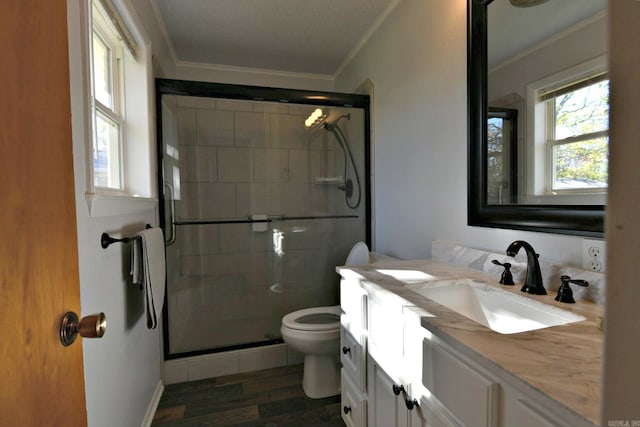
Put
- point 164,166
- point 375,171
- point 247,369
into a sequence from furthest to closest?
point 375,171, point 247,369, point 164,166

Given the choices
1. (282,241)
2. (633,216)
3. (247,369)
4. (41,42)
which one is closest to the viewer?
(633,216)

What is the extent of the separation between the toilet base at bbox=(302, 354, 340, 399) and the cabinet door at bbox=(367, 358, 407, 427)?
66 cm

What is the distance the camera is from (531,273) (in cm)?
101

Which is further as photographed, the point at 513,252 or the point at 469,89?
the point at 469,89

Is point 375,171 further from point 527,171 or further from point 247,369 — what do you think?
point 247,369

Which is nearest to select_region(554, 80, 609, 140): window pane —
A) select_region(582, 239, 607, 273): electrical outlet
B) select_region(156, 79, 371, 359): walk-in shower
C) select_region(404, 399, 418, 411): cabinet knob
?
select_region(582, 239, 607, 273): electrical outlet

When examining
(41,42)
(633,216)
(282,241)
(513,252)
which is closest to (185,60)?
(282,241)

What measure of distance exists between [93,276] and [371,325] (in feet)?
3.41

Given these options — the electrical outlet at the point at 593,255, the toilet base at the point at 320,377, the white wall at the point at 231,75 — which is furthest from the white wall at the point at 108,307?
the electrical outlet at the point at 593,255

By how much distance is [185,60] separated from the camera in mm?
2777

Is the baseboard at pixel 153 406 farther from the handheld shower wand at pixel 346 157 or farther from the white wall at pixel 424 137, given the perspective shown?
the handheld shower wand at pixel 346 157

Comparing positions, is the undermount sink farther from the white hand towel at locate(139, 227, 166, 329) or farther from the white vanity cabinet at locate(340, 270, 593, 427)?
the white hand towel at locate(139, 227, 166, 329)

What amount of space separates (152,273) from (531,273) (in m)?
1.59

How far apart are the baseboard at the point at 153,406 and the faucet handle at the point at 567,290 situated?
1970 millimetres
